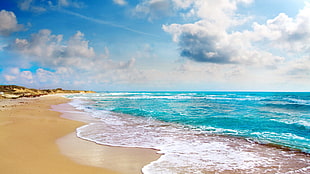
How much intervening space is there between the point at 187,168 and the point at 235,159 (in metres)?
1.70

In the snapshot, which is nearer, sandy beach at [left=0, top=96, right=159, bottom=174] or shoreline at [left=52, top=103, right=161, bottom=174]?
sandy beach at [left=0, top=96, right=159, bottom=174]

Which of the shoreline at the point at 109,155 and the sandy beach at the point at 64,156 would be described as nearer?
the sandy beach at the point at 64,156

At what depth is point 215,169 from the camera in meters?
4.48

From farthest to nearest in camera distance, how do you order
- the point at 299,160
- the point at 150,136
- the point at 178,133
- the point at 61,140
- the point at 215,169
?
the point at 178,133
the point at 150,136
the point at 61,140
the point at 299,160
the point at 215,169

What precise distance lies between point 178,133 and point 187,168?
3.97 m

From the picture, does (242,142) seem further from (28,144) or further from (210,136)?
(28,144)

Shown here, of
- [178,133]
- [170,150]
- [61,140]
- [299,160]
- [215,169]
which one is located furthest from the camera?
[178,133]

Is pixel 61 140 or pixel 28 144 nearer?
pixel 28 144

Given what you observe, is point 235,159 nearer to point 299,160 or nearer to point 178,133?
point 299,160

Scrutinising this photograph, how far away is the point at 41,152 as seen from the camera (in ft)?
17.3

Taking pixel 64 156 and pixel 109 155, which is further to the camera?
pixel 109 155

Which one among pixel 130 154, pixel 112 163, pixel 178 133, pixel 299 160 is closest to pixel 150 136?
pixel 178 133

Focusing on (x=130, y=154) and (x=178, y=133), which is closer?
(x=130, y=154)

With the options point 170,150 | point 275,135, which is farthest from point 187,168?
point 275,135
